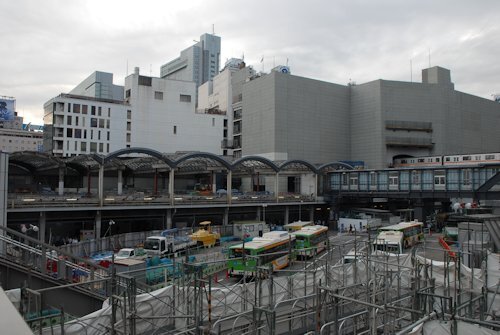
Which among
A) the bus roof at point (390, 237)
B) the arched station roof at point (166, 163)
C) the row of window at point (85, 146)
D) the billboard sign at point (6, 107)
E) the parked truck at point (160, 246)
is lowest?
the parked truck at point (160, 246)

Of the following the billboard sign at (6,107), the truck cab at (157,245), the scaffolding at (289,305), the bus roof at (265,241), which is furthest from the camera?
the billboard sign at (6,107)

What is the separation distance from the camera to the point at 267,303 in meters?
16.3

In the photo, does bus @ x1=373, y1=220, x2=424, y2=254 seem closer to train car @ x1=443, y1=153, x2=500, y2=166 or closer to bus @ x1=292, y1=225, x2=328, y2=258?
bus @ x1=292, y1=225, x2=328, y2=258

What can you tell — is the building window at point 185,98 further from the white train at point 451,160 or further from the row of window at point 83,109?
the white train at point 451,160

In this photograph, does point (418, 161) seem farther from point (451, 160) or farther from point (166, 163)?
point (166, 163)

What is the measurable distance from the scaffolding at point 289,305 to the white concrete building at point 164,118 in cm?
6105

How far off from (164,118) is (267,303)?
64.1 meters

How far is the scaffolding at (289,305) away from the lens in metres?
10.5

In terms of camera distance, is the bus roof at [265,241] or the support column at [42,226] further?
the support column at [42,226]

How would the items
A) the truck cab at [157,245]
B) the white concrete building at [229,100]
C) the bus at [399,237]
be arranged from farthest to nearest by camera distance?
the white concrete building at [229,100] < the truck cab at [157,245] < the bus at [399,237]

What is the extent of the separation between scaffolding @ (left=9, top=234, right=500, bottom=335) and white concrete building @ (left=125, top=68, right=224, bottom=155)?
200ft

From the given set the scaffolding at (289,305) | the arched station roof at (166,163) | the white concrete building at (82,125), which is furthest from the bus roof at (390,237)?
the white concrete building at (82,125)

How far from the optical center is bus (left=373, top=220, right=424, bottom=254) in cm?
2913

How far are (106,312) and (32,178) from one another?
54.4 metres
